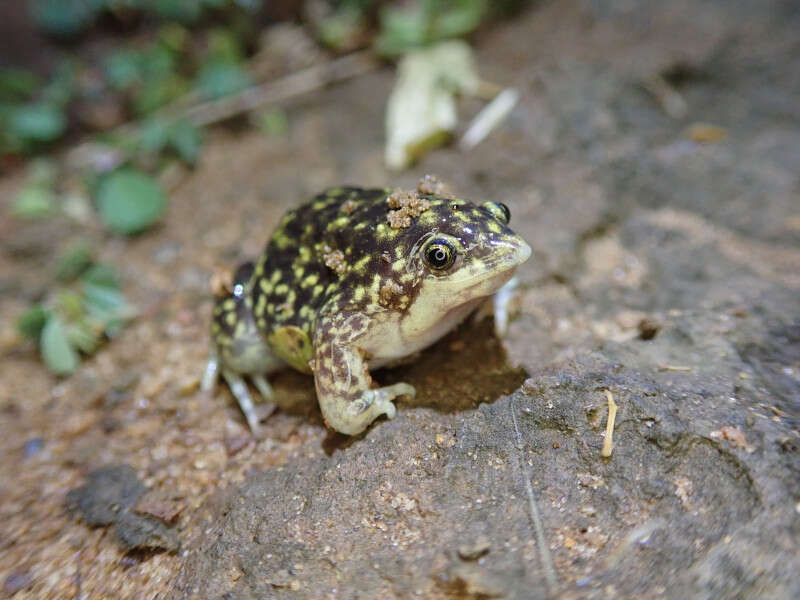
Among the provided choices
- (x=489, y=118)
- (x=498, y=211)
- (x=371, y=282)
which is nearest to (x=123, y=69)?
(x=489, y=118)

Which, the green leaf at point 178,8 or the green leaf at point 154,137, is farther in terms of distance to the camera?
the green leaf at point 178,8

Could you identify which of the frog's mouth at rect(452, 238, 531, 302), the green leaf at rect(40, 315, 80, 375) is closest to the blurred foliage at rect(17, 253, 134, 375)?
the green leaf at rect(40, 315, 80, 375)

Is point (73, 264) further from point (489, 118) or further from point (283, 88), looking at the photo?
Answer: point (489, 118)

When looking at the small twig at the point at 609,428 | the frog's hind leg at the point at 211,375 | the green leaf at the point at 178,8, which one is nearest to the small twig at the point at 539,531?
the small twig at the point at 609,428

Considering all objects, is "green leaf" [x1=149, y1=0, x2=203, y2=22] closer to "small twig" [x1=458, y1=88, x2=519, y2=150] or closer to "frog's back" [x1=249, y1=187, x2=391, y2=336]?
"small twig" [x1=458, y1=88, x2=519, y2=150]

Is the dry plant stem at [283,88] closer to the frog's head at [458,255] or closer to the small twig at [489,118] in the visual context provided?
the small twig at [489,118]

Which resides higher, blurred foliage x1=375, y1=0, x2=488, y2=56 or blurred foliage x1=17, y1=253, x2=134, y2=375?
blurred foliage x1=375, y1=0, x2=488, y2=56
